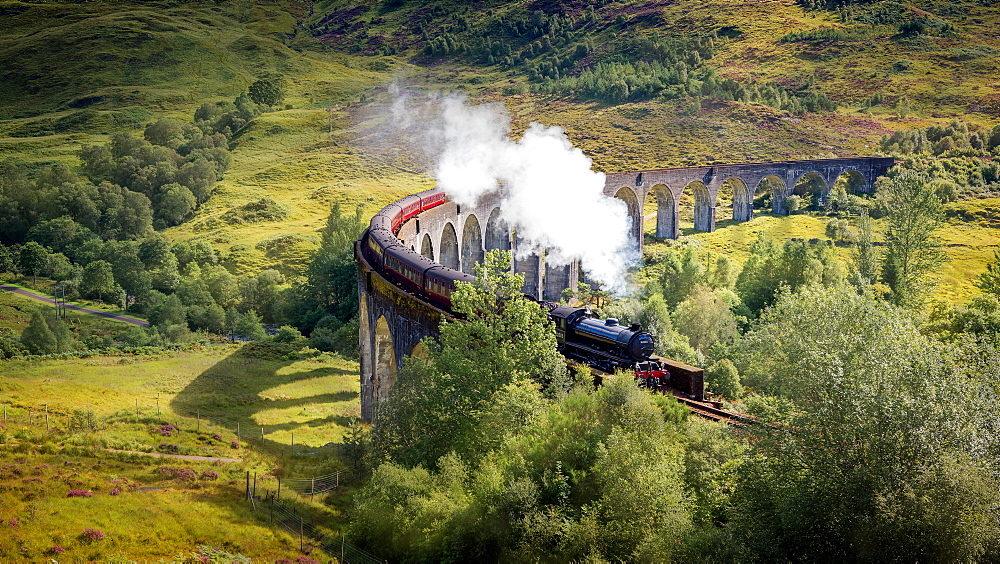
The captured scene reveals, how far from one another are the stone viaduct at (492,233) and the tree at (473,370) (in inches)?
104

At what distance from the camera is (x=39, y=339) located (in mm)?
59875

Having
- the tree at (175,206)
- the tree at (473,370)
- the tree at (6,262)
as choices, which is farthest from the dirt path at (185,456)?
the tree at (175,206)

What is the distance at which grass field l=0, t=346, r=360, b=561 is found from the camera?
23797 mm

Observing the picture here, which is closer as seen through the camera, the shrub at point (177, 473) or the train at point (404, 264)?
the shrub at point (177, 473)

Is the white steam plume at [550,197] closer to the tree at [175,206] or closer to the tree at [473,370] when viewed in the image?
the tree at [473,370]

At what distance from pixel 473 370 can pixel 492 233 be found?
39267 mm

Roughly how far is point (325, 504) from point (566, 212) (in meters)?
26.1

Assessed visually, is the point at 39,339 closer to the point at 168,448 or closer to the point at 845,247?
the point at 168,448

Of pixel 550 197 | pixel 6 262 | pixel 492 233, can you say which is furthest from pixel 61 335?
pixel 550 197

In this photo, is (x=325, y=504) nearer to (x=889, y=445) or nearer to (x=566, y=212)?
(x=889, y=445)

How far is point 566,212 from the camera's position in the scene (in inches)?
1918

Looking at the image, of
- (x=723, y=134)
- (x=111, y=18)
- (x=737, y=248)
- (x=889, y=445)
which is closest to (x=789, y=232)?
(x=737, y=248)

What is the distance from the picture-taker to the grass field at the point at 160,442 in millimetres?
23797

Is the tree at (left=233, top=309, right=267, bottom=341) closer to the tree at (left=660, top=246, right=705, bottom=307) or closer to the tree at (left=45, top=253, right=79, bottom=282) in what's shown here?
the tree at (left=45, top=253, right=79, bottom=282)
